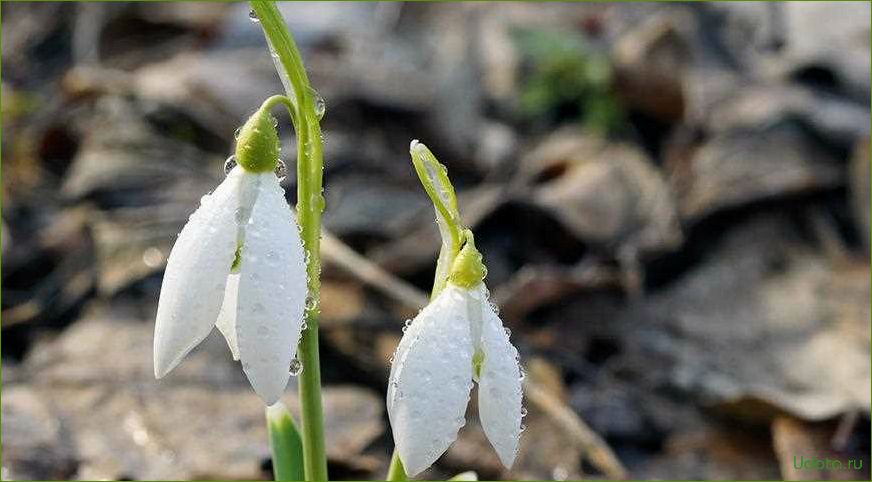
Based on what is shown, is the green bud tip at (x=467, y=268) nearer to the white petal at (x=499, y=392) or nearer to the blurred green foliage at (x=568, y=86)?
the white petal at (x=499, y=392)

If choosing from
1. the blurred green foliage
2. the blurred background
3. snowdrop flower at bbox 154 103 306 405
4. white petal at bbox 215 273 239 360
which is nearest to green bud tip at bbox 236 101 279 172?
snowdrop flower at bbox 154 103 306 405

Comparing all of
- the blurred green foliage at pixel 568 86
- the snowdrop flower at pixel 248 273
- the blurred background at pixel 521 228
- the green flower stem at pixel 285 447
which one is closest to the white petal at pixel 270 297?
the snowdrop flower at pixel 248 273

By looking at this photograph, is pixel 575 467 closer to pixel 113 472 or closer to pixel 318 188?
pixel 113 472

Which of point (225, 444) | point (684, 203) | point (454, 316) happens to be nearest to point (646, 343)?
point (684, 203)

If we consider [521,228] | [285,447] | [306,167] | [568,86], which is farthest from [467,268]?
[568,86]

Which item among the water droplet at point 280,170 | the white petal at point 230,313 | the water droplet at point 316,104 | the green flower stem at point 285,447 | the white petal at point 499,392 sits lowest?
the green flower stem at point 285,447

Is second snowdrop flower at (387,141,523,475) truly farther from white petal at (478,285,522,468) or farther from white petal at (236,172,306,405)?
white petal at (236,172,306,405)
